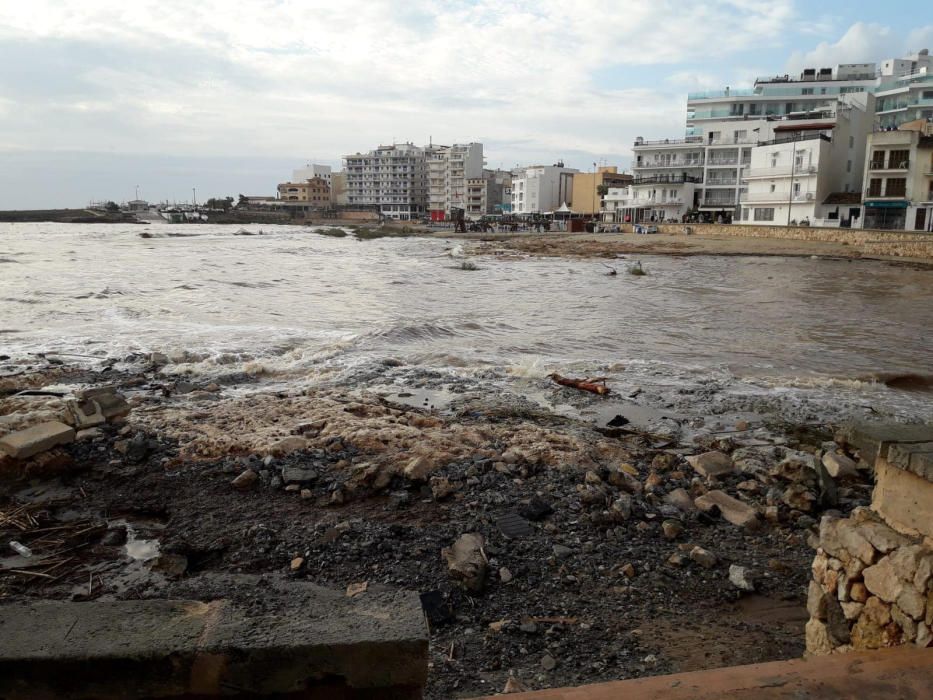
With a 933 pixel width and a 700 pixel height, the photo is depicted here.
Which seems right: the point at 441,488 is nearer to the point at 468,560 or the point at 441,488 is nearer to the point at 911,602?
the point at 468,560

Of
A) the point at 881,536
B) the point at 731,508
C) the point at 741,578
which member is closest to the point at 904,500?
the point at 881,536

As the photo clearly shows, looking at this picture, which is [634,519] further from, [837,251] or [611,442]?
[837,251]

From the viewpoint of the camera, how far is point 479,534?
543 centimetres

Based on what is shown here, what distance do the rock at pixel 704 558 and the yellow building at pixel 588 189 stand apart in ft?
338

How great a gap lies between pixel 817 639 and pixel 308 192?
555 ft

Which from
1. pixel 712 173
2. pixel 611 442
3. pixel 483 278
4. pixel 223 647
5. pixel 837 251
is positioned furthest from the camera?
pixel 712 173

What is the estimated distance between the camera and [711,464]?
728 cm

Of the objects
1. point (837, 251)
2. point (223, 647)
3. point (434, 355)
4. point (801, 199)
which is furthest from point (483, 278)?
point (801, 199)

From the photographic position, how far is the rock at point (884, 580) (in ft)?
10.6

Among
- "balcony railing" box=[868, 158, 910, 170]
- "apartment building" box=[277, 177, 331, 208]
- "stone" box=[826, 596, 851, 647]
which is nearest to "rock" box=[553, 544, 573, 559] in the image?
"stone" box=[826, 596, 851, 647]

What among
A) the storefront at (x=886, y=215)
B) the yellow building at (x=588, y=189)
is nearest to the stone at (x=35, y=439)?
the storefront at (x=886, y=215)

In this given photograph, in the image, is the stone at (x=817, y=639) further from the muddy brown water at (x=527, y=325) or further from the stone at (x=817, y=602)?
the muddy brown water at (x=527, y=325)

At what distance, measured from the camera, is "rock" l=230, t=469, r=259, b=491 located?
256 inches

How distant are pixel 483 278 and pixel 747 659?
30.6 metres
